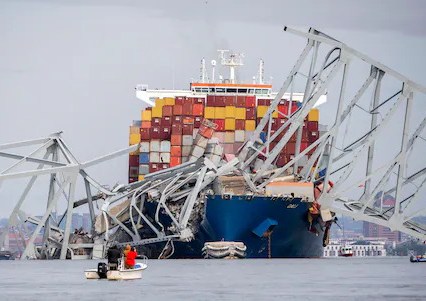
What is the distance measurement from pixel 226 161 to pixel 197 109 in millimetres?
7987

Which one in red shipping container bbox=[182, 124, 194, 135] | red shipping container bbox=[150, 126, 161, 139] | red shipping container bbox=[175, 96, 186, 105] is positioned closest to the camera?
red shipping container bbox=[182, 124, 194, 135]

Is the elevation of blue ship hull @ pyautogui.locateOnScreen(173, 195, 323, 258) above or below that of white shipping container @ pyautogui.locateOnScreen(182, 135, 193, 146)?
below

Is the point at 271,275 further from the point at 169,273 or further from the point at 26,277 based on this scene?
the point at 26,277

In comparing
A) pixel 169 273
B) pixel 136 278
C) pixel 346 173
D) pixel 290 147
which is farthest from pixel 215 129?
pixel 136 278

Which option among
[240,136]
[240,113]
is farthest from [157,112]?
[240,136]

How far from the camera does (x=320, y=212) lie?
386ft

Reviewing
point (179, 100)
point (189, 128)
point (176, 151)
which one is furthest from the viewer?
point (179, 100)

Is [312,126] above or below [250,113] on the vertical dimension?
below

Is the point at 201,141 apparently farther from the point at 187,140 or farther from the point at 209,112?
the point at 209,112

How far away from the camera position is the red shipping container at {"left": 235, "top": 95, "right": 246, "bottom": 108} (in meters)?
134

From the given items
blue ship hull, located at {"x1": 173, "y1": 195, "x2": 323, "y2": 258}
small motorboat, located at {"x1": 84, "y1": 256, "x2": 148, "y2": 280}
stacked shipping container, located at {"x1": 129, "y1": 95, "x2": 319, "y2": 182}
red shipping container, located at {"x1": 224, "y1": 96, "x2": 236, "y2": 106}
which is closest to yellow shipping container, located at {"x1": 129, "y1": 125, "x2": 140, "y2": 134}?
stacked shipping container, located at {"x1": 129, "y1": 95, "x2": 319, "y2": 182}

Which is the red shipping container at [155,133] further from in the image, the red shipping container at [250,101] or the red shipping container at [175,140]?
the red shipping container at [250,101]

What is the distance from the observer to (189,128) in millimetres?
130125

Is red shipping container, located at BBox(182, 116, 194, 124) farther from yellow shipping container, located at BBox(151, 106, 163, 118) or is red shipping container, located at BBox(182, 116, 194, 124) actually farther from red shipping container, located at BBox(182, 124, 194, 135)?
yellow shipping container, located at BBox(151, 106, 163, 118)
